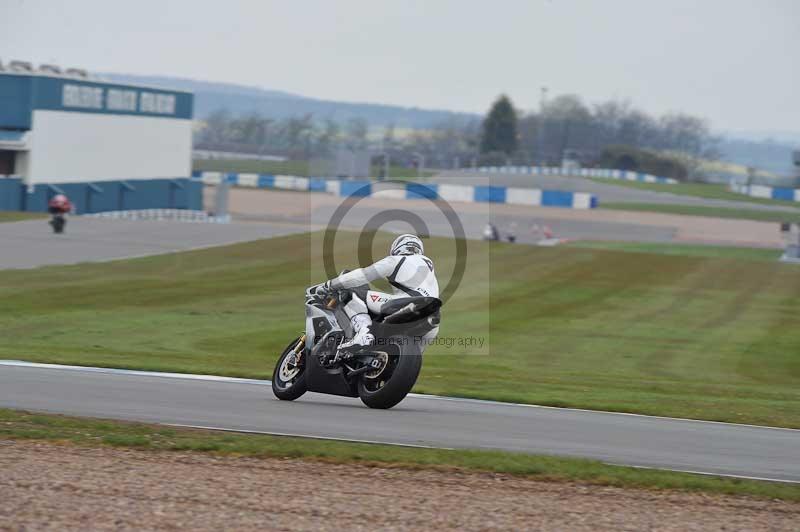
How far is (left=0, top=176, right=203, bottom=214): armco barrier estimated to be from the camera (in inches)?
2185

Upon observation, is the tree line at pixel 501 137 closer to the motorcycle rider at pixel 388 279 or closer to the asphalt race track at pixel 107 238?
the asphalt race track at pixel 107 238

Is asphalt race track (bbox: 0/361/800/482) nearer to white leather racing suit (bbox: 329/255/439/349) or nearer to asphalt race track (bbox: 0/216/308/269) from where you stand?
white leather racing suit (bbox: 329/255/439/349)

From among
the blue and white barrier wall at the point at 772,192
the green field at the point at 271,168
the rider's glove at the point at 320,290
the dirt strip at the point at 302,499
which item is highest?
the blue and white barrier wall at the point at 772,192

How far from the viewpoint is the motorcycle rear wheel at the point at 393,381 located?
1085cm

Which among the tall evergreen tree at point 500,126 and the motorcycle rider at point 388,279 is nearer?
the motorcycle rider at point 388,279

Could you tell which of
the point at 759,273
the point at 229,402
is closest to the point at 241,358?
the point at 229,402

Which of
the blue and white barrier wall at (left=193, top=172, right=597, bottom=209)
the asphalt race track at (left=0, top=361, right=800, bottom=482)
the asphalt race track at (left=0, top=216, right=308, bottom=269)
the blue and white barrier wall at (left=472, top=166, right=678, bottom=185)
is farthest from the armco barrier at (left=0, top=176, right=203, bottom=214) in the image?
the blue and white barrier wall at (left=472, top=166, right=678, bottom=185)

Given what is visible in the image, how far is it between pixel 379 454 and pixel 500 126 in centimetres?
13523

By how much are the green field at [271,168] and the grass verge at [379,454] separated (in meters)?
85.8

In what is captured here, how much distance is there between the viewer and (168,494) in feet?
25.0

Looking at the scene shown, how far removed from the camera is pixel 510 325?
25.5m

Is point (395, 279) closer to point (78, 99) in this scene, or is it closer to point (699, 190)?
point (78, 99)

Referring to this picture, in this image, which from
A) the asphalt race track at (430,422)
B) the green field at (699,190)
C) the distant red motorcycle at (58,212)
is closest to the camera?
the asphalt race track at (430,422)

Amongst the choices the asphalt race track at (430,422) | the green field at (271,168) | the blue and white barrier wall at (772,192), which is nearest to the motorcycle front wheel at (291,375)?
the asphalt race track at (430,422)
